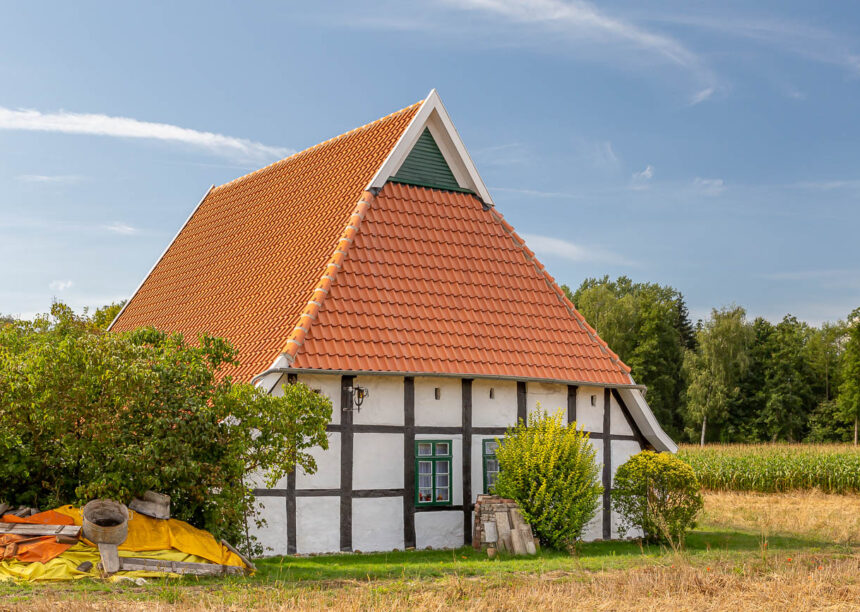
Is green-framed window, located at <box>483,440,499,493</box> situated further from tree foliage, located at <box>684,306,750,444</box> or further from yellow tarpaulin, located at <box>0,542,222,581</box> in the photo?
tree foliage, located at <box>684,306,750,444</box>

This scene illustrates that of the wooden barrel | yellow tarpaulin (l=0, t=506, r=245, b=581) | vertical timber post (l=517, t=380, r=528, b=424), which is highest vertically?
vertical timber post (l=517, t=380, r=528, b=424)

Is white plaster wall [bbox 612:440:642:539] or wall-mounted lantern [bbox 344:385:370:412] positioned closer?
wall-mounted lantern [bbox 344:385:370:412]

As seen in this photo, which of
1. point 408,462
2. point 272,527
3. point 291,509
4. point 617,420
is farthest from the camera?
point 617,420

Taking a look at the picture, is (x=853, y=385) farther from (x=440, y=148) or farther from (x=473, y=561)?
(x=473, y=561)

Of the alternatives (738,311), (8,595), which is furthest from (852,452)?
(738,311)

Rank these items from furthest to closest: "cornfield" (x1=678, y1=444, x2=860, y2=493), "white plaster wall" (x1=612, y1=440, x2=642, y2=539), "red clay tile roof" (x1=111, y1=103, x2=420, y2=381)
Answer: "cornfield" (x1=678, y1=444, x2=860, y2=493) → "white plaster wall" (x1=612, y1=440, x2=642, y2=539) → "red clay tile roof" (x1=111, y1=103, x2=420, y2=381)

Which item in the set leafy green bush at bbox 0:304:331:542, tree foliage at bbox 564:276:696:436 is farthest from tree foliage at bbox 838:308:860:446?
leafy green bush at bbox 0:304:331:542

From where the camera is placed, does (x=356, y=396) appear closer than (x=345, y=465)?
No

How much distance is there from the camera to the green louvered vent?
61.1 feet

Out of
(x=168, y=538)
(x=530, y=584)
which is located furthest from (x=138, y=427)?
(x=530, y=584)

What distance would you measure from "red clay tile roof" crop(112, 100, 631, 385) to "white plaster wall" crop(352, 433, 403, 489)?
3.94 feet

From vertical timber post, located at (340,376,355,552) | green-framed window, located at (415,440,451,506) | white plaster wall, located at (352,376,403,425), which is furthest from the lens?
green-framed window, located at (415,440,451,506)

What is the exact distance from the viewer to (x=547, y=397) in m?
17.6

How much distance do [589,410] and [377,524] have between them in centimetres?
508
